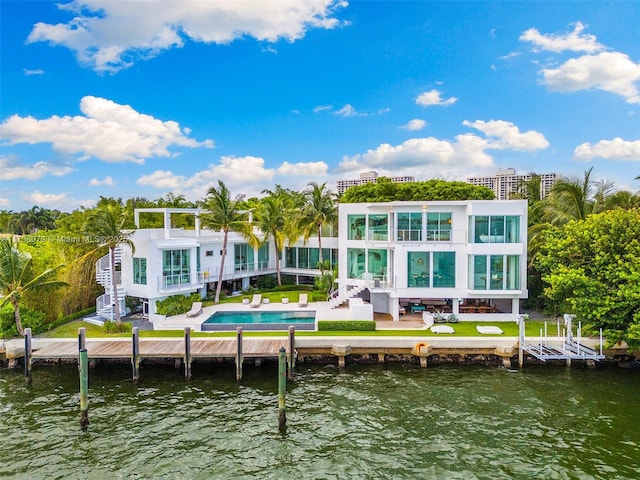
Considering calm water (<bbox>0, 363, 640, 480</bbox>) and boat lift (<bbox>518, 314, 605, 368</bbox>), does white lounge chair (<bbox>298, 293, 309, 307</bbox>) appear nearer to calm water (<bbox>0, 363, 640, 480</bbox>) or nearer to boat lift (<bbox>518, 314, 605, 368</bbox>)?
calm water (<bbox>0, 363, 640, 480</bbox>)

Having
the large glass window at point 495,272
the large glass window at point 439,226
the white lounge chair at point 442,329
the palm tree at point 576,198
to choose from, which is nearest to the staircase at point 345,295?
the large glass window at point 439,226

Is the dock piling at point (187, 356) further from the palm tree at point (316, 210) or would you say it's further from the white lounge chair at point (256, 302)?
the palm tree at point (316, 210)

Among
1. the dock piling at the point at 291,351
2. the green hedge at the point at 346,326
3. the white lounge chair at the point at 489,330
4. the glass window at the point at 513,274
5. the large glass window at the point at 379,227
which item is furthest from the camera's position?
the large glass window at the point at 379,227

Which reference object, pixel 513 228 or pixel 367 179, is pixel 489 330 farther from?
pixel 367 179

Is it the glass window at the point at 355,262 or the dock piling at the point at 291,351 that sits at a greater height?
the glass window at the point at 355,262

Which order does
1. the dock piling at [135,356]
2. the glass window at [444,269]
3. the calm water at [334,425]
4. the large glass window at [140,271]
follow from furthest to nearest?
the large glass window at [140,271] → the glass window at [444,269] → the dock piling at [135,356] → the calm water at [334,425]

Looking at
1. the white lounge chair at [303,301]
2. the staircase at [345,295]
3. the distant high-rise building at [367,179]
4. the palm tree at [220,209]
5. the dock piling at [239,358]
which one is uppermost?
the distant high-rise building at [367,179]

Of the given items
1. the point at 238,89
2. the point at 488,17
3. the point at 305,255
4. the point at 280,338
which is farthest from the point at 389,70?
the point at 280,338
